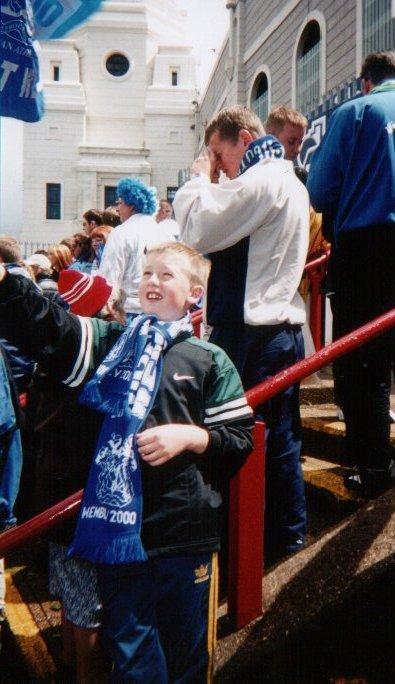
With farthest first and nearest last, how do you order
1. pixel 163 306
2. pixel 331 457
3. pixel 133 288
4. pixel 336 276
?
pixel 133 288, pixel 331 457, pixel 336 276, pixel 163 306

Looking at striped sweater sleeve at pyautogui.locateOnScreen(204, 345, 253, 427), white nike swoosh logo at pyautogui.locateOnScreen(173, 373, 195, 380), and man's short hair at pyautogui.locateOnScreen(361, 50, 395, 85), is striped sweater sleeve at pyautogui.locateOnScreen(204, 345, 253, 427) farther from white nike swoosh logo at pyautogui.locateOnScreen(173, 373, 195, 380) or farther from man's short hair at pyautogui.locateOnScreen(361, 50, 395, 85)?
man's short hair at pyautogui.locateOnScreen(361, 50, 395, 85)

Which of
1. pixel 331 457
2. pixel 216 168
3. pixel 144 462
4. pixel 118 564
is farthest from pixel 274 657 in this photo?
pixel 216 168

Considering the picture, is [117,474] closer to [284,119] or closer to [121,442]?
[121,442]

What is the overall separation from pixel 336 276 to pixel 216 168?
30.2 inches

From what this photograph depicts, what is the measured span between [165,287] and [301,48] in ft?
39.4

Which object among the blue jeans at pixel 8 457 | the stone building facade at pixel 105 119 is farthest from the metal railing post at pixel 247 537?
the stone building facade at pixel 105 119

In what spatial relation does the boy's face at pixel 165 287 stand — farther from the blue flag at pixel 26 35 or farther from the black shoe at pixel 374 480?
the black shoe at pixel 374 480

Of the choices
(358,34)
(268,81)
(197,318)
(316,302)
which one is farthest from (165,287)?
(268,81)

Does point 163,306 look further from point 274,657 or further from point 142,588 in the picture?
point 274,657

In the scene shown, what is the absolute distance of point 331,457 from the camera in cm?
375

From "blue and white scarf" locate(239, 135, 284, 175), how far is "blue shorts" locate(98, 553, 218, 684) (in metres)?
1.67

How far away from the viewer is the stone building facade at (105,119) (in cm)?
3331

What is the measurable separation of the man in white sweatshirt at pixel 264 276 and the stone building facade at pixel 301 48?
6.16 metres

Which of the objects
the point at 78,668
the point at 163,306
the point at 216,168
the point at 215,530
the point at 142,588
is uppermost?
the point at 216,168
